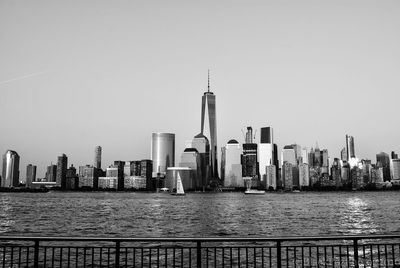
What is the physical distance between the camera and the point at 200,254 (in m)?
11.6

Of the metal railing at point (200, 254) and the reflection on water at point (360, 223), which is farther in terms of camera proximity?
the reflection on water at point (360, 223)

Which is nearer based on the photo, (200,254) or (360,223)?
(200,254)

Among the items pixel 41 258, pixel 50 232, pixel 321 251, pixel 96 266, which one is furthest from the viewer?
pixel 50 232

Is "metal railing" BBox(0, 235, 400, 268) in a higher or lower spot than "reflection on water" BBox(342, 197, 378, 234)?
higher

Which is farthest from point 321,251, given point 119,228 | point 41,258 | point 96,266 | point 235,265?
point 119,228

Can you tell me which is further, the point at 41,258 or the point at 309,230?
the point at 309,230

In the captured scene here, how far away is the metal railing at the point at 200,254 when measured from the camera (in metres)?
11.4

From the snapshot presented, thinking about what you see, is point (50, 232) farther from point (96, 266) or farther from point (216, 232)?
point (96, 266)

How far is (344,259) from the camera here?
91.2 ft

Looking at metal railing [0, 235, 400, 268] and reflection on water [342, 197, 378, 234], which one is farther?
reflection on water [342, 197, 378, 234]

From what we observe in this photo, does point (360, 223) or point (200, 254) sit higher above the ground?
point (200, 254)

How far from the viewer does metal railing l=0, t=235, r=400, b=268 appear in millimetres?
11375

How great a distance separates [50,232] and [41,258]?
2288 cm

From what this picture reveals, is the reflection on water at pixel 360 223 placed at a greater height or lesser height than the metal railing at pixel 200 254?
lesser
